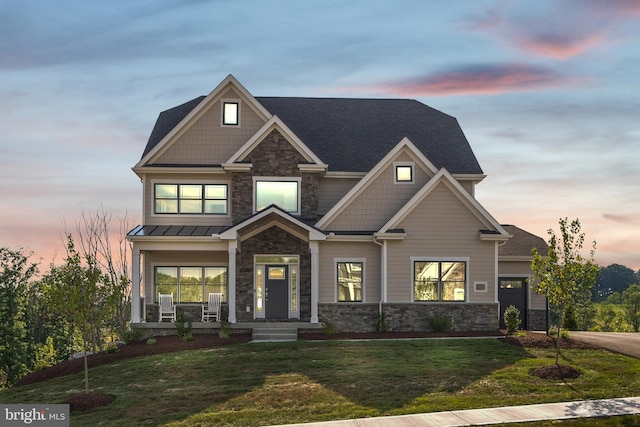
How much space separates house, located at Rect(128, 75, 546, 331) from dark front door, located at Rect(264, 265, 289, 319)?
0.14 feet

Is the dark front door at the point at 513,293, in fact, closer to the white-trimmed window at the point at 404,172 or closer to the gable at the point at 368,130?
the gable at the point at 368,130

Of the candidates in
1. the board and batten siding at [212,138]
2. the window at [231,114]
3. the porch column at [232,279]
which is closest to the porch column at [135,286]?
the porch column at [232,279]

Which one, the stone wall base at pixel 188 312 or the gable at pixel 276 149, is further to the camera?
the stone wall base at pixel 188 312

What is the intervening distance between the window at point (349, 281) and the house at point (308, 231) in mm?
41

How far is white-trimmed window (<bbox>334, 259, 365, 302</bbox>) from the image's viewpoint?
92.1 ft

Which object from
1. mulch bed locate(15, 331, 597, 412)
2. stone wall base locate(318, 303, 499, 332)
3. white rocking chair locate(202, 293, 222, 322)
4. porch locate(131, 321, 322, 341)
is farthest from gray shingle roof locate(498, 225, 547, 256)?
white rocking chair locate(202, 293, 222, 322)

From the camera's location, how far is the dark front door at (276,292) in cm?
2914

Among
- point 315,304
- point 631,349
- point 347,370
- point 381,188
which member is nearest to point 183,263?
point 315,304

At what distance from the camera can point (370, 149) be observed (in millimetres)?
32875

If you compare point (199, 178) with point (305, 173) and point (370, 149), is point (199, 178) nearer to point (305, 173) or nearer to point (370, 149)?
point (305, 173)

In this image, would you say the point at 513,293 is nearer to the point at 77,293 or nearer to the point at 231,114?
the point at 231,114

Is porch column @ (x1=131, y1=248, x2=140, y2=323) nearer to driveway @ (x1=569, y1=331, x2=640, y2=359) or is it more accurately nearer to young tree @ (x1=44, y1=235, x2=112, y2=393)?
young tree @ (x1=44, y1=235, x2=112, y2=393)

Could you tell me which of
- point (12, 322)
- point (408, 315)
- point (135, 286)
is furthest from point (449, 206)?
A: point (12, 322)

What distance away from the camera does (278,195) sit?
2997 cm
